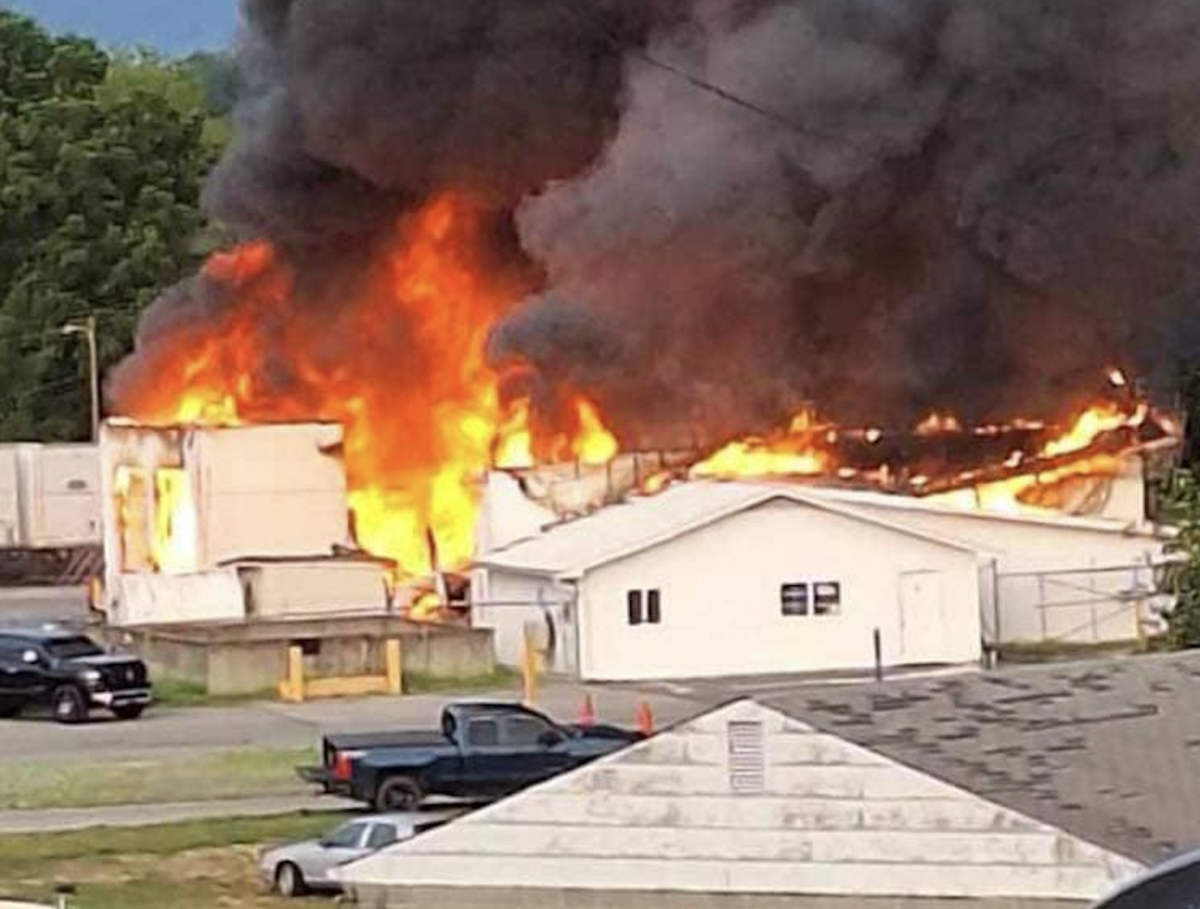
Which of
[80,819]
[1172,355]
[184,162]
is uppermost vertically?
[184,162]

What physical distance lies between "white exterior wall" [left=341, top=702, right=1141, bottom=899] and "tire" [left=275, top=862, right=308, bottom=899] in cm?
136

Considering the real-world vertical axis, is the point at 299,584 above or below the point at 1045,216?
below

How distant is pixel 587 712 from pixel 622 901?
44.9 feet

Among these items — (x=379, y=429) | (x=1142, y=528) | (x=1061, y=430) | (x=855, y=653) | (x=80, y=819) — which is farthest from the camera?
(x=379, y=429)

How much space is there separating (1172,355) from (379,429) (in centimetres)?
1365

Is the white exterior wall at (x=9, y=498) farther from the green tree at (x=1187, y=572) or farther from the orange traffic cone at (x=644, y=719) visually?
the green tree at (x=1187, y=572)

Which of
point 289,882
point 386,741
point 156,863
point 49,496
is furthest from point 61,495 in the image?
point 289,882

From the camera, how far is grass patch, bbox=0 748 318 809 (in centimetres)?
2733

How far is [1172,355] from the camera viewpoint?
53.7 meters

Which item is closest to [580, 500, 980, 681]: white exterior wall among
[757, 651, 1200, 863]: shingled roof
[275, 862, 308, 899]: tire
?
[275, 862, 308, 899]: tire

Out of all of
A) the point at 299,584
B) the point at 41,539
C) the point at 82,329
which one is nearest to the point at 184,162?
the point at 82,329

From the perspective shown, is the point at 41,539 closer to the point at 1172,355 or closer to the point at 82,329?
the point at 82,329

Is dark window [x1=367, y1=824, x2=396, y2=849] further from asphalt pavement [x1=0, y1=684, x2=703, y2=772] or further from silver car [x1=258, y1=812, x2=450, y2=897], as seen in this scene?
asphalt pavement [x1=0, y1=684, x2=703, y2=772]

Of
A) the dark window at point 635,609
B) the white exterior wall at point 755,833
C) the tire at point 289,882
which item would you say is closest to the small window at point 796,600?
the dark window at point 635,609
